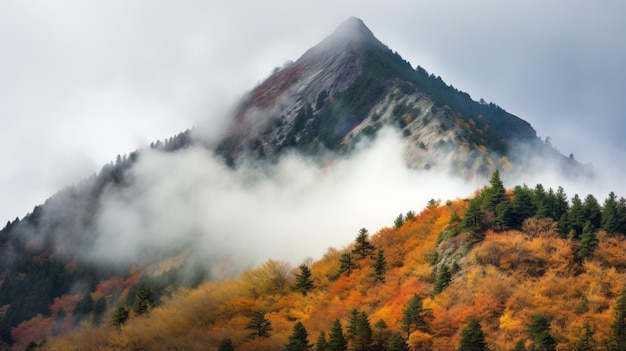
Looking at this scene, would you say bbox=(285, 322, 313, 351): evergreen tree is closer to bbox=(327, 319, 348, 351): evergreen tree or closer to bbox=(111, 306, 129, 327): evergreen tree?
bbox=(327, 319, 348, 351): evergreen tree

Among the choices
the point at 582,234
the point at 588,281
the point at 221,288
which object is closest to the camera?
the point at 588,281

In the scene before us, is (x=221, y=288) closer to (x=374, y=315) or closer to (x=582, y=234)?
(x=374, y=315)

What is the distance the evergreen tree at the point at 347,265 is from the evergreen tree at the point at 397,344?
4149cm

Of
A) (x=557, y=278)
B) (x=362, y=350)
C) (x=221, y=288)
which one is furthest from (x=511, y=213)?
(x=221, y=288)

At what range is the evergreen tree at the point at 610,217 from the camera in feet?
338

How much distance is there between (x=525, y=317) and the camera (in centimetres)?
8694

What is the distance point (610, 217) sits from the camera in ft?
339

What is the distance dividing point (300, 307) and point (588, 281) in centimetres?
5593

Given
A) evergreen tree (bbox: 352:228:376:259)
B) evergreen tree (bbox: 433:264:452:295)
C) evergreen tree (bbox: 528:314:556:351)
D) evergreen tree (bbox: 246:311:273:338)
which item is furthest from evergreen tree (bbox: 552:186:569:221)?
evergreen tree (bbox: 246:311:273:338)

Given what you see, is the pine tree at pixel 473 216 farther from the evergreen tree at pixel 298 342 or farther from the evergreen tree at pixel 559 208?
the evergreen tree at pixel 298 342

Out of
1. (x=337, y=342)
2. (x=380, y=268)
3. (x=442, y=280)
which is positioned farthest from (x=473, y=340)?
(x=380, y=268)

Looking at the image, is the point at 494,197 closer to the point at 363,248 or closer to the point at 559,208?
the point at 559,208

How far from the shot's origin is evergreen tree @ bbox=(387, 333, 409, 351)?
85.3 metres

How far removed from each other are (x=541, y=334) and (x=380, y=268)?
147 ft
